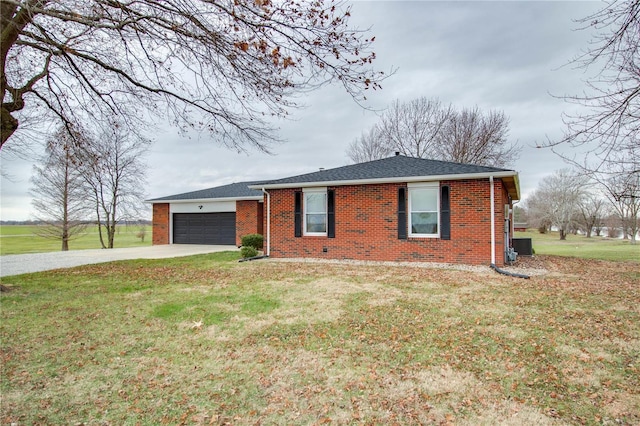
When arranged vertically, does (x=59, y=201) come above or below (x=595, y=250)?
above

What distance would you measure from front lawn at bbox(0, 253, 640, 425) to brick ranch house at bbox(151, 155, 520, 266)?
3.47 meters

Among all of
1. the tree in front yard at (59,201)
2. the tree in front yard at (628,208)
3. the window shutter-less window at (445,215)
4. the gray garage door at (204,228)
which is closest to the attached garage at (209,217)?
the gray garage door at (204,228)

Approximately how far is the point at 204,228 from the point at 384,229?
12.4 m

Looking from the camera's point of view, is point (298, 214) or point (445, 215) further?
point (298, 214)

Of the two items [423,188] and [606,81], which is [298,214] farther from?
[606,81]

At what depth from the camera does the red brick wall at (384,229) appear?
1064cm

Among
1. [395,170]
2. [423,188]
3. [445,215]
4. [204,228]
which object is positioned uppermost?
[395,170]

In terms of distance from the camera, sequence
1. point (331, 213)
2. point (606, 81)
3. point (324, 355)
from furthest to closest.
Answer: point (331, 213), point (606, 81), point (324, 355)

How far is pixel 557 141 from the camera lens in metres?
4.81

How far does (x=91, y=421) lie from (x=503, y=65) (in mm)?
Answer: 10694

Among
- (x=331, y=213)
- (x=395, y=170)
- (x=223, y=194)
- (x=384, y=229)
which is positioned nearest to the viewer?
(x=384, y=229)

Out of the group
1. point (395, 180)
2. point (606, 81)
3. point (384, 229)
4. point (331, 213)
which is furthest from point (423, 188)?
point (606, 81)

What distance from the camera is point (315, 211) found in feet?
42.6

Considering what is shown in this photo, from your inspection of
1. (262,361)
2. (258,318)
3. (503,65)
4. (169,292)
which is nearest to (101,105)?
(169,292)
